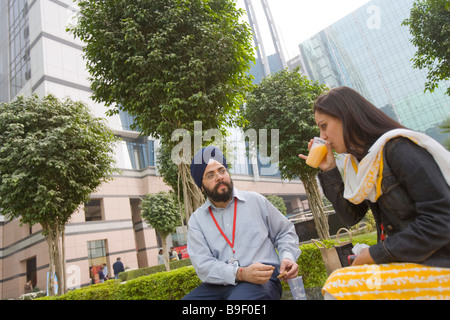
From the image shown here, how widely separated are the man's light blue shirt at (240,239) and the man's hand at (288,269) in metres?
0.09

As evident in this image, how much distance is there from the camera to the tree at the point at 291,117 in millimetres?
11508

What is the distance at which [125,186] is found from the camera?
85.2 feet

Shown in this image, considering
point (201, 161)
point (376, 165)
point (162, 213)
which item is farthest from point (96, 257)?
point (376, 165)

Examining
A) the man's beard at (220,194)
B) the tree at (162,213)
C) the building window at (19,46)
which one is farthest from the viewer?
the building window at (19,46)

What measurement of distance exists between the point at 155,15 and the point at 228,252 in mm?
5189

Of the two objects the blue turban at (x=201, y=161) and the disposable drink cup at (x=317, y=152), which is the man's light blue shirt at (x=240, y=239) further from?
the disposable drink cup at (x=317, y=152)

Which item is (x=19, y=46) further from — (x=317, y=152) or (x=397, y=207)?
(x=397, y=207)

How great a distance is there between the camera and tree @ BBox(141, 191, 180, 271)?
61.7ft

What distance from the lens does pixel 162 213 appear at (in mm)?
18984

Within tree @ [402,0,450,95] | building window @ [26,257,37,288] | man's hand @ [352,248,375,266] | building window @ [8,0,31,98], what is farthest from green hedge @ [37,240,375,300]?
building window @ [8,0,31,98]

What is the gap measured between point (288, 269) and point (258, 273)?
24 centimetres

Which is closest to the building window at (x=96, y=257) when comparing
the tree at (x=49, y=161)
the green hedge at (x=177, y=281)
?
the tree at (x=49, y=161)

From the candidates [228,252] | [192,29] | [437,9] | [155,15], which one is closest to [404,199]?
[228,252]

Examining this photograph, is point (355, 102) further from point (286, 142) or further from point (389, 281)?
point (286, 142)
